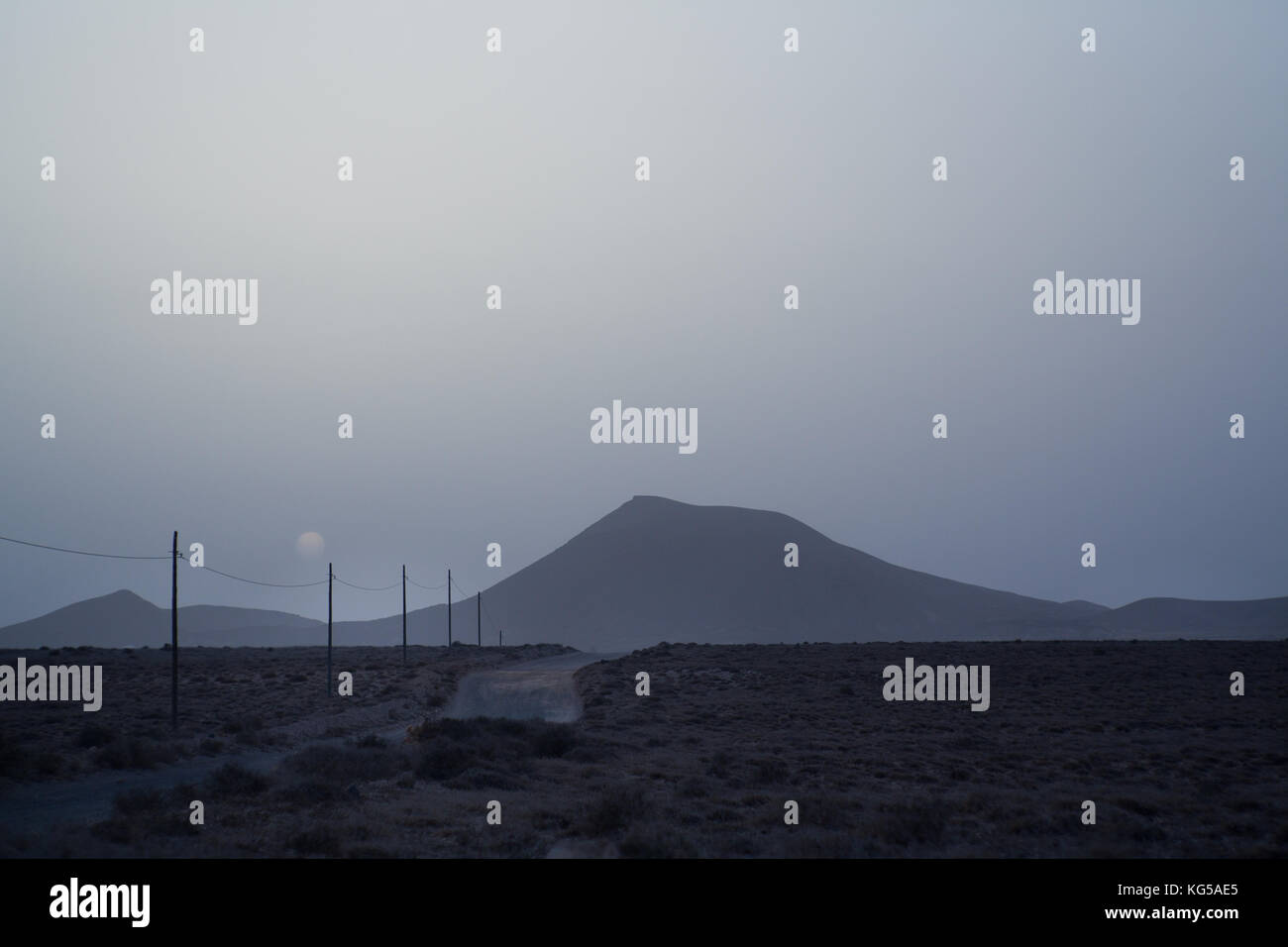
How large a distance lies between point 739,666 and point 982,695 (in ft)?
57.4

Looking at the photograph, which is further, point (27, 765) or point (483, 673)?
point (483, 673)

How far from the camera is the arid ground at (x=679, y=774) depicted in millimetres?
14305

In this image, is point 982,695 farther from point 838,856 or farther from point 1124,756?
point 838,856

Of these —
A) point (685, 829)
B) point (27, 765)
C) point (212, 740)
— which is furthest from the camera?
point (212, 740)

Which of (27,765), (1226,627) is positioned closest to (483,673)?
(27,765)

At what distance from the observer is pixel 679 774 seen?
21375 millimetres

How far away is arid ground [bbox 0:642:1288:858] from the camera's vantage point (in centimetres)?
1430

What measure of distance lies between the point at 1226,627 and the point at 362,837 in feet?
651

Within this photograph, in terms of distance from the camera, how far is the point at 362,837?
14266 millimetres

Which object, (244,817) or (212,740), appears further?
(212,740)

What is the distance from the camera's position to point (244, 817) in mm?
15984
